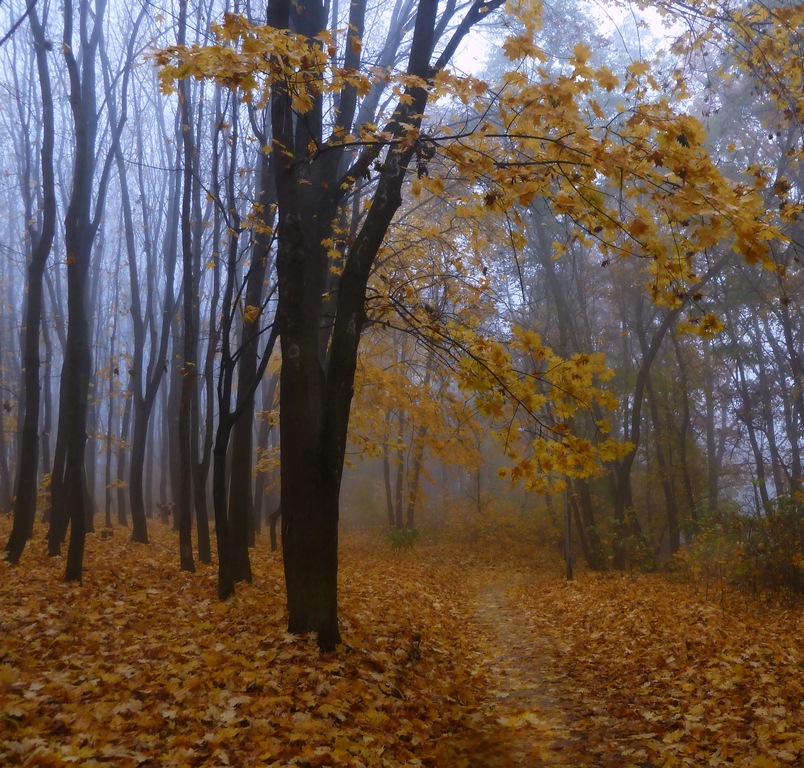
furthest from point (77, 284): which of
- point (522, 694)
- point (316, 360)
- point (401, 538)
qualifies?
point (401, 538)

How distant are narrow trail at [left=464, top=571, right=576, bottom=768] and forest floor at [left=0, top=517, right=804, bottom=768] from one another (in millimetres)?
23

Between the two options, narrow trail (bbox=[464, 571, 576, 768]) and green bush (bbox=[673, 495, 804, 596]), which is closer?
narrow trail (bbox=[464, 571, 576, 768])

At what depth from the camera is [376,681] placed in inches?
210

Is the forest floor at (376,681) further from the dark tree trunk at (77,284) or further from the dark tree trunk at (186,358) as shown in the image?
the dark tree trunk at (77,284)

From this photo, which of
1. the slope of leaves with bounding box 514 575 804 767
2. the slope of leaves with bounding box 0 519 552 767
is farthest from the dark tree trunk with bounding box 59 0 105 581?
the slope of leaves with bounding box 514 575 804 767

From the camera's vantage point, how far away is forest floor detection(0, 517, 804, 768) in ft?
12.8

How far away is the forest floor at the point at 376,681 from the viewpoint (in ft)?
12.8

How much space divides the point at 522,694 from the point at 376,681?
4.87 feet

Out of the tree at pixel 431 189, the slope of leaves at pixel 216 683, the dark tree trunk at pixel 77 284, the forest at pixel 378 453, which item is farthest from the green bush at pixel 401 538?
the tree at pixel 431 189

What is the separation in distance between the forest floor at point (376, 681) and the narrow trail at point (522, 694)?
0.02 metres

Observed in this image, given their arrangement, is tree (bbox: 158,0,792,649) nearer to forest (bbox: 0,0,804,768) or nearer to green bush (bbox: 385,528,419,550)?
forest (bbox: 0,0,804,768)

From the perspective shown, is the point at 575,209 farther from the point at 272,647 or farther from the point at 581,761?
the point at 272,647

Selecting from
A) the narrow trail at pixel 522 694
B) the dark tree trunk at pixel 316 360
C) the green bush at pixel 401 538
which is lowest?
the narrow trail at pixel 522 694

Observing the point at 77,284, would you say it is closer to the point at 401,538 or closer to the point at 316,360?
the point at 316,360
